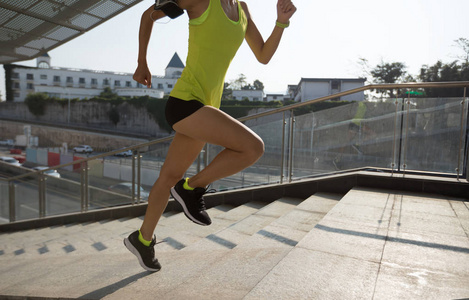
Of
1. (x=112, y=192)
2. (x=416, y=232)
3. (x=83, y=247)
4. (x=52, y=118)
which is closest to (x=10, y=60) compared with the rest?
(x=112, y=192)

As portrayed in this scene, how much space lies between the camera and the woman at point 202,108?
148cm

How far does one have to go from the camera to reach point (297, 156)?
4.85m

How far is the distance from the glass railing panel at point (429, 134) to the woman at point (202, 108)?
3332 mm

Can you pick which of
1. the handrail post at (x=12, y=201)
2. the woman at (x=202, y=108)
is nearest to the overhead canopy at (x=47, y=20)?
the handrail post at (x=12, y=201)

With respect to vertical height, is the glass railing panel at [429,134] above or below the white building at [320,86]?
below

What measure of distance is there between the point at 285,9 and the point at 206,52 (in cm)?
50

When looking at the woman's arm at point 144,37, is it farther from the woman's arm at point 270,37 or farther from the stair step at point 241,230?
the stair step at point 241,230

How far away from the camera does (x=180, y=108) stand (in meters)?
1.51

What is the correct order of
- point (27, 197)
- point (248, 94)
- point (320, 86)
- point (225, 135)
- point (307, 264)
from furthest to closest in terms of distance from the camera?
point (248, 94), point (320, 86), point (27, 197), point (307, 264), point (225, 135)

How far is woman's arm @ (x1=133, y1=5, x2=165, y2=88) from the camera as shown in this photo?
1624mm

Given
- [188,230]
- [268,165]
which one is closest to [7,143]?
[268,165]

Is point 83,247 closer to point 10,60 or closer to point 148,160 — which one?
point 148,160

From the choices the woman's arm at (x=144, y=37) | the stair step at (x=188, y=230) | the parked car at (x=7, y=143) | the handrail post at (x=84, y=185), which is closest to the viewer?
the woman's arm at (x=144, y=37)

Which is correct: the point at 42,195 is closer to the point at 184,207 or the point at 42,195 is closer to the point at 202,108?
the point at 184,207
